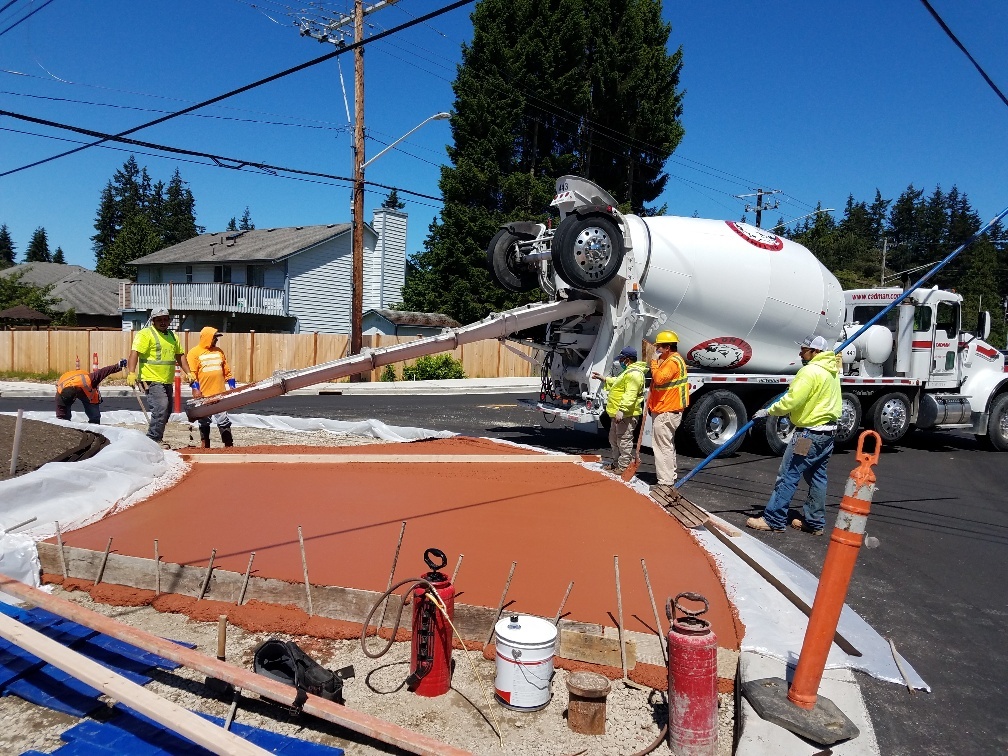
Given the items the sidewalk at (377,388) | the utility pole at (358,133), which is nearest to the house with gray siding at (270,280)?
the sidewalk at (377,388)

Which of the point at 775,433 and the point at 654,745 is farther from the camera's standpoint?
the point at 775,433

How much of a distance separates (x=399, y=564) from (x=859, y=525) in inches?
114

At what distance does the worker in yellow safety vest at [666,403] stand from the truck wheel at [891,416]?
6.18 metres

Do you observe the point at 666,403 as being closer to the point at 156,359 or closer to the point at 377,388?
the point at 156,359

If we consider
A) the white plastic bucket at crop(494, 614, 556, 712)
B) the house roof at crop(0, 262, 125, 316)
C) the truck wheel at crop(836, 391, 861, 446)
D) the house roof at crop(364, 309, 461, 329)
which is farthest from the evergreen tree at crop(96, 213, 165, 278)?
the white plastic bucket at crop(494, 614, 556, 712)

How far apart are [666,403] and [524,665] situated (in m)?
4.98

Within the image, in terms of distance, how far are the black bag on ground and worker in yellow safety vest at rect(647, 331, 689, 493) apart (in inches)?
194

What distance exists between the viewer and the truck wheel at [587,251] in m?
9.93

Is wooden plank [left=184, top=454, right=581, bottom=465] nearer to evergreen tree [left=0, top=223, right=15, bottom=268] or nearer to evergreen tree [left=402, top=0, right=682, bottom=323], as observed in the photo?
evergreen tree [left=402, top=0, right=682, bottom=323]

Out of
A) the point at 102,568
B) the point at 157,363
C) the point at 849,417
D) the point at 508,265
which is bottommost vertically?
the point at 102,568

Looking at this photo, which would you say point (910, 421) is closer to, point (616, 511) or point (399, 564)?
point (616, 511)

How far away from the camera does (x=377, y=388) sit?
22.1 metres

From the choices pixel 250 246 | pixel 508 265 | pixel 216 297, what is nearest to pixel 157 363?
pixel 508 265

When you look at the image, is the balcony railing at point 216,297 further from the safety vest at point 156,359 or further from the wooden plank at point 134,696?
the wooden plank at point 134,696
